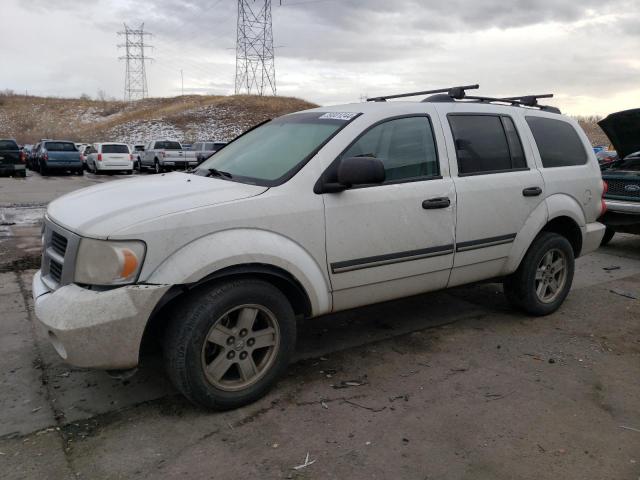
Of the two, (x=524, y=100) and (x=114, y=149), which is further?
(x=114, y=149)

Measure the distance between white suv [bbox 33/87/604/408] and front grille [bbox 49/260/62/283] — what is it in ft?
0.23

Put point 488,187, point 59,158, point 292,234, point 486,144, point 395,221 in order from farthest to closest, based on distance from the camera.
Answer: point 59,158 → point 486,144 → point 488,187 → point 395,221 → point 292,234

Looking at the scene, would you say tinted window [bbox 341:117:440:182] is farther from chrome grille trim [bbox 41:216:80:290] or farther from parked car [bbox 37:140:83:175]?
parked car [bbox 37:140:83:175]

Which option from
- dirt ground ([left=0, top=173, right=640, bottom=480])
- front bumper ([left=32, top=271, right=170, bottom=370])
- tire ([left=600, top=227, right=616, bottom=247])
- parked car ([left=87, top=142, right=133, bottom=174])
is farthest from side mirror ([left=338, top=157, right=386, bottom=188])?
parked car ([left=87, top=142, right=133, bottom=174])

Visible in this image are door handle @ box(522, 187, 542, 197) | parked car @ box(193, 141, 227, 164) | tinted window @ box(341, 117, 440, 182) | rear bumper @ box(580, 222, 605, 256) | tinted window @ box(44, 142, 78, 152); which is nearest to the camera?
tinted window @ box(341, 117, 440, 182)

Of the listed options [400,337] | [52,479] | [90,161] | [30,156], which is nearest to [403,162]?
[400,337]

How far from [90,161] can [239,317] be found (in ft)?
81.4

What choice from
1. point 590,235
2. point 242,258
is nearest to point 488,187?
point 590,235

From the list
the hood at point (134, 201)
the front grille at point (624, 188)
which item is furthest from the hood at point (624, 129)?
the hood at point (134, 201)

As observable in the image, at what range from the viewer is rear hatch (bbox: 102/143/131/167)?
23.8 m

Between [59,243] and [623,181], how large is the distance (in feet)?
25.3

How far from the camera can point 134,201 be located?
314cm

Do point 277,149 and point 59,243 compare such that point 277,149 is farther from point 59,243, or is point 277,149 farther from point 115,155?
point 115,155

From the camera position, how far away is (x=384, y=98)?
4.74 meters
